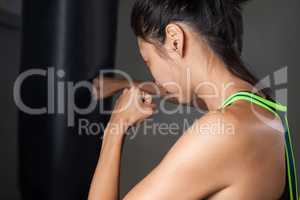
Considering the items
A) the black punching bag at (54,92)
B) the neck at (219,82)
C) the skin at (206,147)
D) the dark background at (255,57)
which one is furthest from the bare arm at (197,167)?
the dark background at (255,57)

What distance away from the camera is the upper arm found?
1.75ft

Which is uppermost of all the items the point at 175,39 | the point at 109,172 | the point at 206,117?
the point at 175,39

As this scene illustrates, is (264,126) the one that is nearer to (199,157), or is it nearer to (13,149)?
(199,157)

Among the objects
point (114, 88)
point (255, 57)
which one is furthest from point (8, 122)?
point (255, 57)

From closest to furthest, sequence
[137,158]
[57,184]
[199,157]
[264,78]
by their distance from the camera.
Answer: [199,157]
[57,184]
[137,158]
[264,78]

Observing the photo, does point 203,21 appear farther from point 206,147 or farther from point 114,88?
point 114,88

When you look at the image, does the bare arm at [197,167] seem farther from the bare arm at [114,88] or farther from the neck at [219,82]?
the bare arm at [114,88]

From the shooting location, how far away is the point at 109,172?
2.29ft

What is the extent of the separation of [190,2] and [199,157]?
26cm

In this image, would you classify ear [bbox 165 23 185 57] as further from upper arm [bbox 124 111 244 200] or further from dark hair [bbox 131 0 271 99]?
upper arm [bbox 124 111 244 200]

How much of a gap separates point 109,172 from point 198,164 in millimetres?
217

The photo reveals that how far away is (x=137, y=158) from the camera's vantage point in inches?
59.0

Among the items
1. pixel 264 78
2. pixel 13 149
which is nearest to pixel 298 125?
pixel 264 78

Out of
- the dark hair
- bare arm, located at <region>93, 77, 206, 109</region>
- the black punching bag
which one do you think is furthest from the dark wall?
the dark hair
